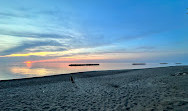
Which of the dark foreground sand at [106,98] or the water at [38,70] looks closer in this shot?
the dark foreground sand at [106,98]

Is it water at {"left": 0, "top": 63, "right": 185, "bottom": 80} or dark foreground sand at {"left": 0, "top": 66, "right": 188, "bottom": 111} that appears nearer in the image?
dark foreground sand at {"left": 0, "top": 66, "right": 188, "bottom": 111}

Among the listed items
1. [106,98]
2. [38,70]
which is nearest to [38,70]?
[38,70]

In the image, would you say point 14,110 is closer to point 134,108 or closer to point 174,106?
point 134,108

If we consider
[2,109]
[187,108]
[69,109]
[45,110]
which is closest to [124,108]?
[187,108]

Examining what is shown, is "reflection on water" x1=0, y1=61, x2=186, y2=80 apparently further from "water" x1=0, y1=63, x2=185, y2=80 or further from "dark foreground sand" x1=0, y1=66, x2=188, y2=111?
"dark foreground sand" x1=0, y1=66, x2=188, y2=111

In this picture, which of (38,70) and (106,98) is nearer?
(106,98)

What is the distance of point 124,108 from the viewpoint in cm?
645

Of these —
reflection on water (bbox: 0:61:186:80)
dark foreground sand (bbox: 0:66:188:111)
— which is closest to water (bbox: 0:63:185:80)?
reflection on water (bbox: 0:61:186:80)

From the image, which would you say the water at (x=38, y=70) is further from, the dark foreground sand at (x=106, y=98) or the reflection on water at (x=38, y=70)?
the dark foreground sand at (x=106, y=98)

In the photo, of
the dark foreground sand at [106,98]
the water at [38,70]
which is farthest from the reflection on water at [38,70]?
the dark foreground sand at [106,98]

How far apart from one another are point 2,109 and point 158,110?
1046 centimetres

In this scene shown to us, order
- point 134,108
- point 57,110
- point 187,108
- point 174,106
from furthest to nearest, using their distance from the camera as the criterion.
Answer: point 57,110 < point 134,108 < point 174,106 < point 187,108

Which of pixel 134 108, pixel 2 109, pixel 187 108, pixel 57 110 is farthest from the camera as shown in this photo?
pixel 2 109

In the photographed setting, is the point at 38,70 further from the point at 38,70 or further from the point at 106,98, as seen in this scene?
the point at 106,98
